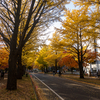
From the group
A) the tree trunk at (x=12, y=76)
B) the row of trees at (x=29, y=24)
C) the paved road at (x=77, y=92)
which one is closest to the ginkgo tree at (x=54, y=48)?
Answer: the row of trees at (x=29, y=24)

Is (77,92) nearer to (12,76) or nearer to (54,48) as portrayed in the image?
(12,76)

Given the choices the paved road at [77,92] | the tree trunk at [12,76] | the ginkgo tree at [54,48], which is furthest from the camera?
the ginkgo tree at [54,48]

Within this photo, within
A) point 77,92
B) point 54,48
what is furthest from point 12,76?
point 54,48

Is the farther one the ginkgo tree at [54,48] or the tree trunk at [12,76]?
the ginkgo tree at [54,48]

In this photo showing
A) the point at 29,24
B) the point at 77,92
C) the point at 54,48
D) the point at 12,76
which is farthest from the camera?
the point at 54,48

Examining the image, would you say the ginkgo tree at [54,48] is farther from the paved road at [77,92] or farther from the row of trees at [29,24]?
the paved road at [77,92]

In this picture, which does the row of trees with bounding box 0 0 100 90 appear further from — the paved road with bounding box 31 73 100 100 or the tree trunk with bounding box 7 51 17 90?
the paved road with bounding box 31 73 100 100

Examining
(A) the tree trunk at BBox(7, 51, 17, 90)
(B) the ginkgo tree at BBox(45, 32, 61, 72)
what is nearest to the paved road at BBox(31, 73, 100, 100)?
(A) the tree trunk at BBox(7, 51, 17, 90)

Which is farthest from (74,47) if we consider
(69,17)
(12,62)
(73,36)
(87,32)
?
(12,62)

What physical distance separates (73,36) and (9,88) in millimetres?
11605

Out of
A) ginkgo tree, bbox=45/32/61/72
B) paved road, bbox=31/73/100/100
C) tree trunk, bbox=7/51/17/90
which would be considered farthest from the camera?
ginkgo tree, bbox=45/32/61/72

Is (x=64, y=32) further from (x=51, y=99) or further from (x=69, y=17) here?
(x=51, y=99)

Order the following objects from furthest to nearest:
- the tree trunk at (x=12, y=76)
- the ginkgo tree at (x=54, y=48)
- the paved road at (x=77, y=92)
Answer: the ginkgo tree at (x=54, y=48) < the tree trunk at (x=12, y=76) < the paved road at (x=77, y=92)

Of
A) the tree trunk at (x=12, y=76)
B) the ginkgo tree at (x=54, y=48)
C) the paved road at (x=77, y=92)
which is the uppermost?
the ginkgo tree at (x=54, y=48)
